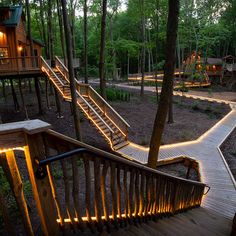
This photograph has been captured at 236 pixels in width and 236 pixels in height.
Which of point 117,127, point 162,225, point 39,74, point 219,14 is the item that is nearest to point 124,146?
point 117,127

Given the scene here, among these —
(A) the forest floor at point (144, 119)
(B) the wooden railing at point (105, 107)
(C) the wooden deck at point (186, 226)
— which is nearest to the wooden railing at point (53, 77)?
(B) the wooden railing at point (105, 107)

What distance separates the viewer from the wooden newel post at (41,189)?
88.7 inches

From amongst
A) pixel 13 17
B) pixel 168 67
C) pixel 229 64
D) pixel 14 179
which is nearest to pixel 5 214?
pixel 14 179

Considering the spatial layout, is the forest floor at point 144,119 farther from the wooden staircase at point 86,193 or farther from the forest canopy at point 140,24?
the wooden staircase at point 86,193

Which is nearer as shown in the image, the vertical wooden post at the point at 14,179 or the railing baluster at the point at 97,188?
the vertical wooden post at the point at 14,179

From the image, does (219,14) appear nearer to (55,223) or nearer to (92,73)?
(92,73)

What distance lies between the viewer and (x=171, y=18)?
5809mm

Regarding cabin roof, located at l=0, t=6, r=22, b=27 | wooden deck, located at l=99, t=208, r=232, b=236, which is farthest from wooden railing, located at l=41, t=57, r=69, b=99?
wooden deck, located at l=99, t=208, r=232, b=236

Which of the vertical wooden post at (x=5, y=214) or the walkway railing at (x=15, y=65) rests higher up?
the walkway railing at (x=15, y=65)

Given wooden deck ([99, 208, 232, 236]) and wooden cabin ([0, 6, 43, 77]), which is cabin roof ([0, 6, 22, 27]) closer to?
wooden cabin ([0, 6, 43, 77])

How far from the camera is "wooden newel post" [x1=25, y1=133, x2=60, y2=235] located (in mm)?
2252

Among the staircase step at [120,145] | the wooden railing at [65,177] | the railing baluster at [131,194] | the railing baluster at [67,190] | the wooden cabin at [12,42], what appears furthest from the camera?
the wooden cabin at [12,42]

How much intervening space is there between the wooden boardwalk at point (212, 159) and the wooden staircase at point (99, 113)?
2.20 feet

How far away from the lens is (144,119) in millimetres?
17031
